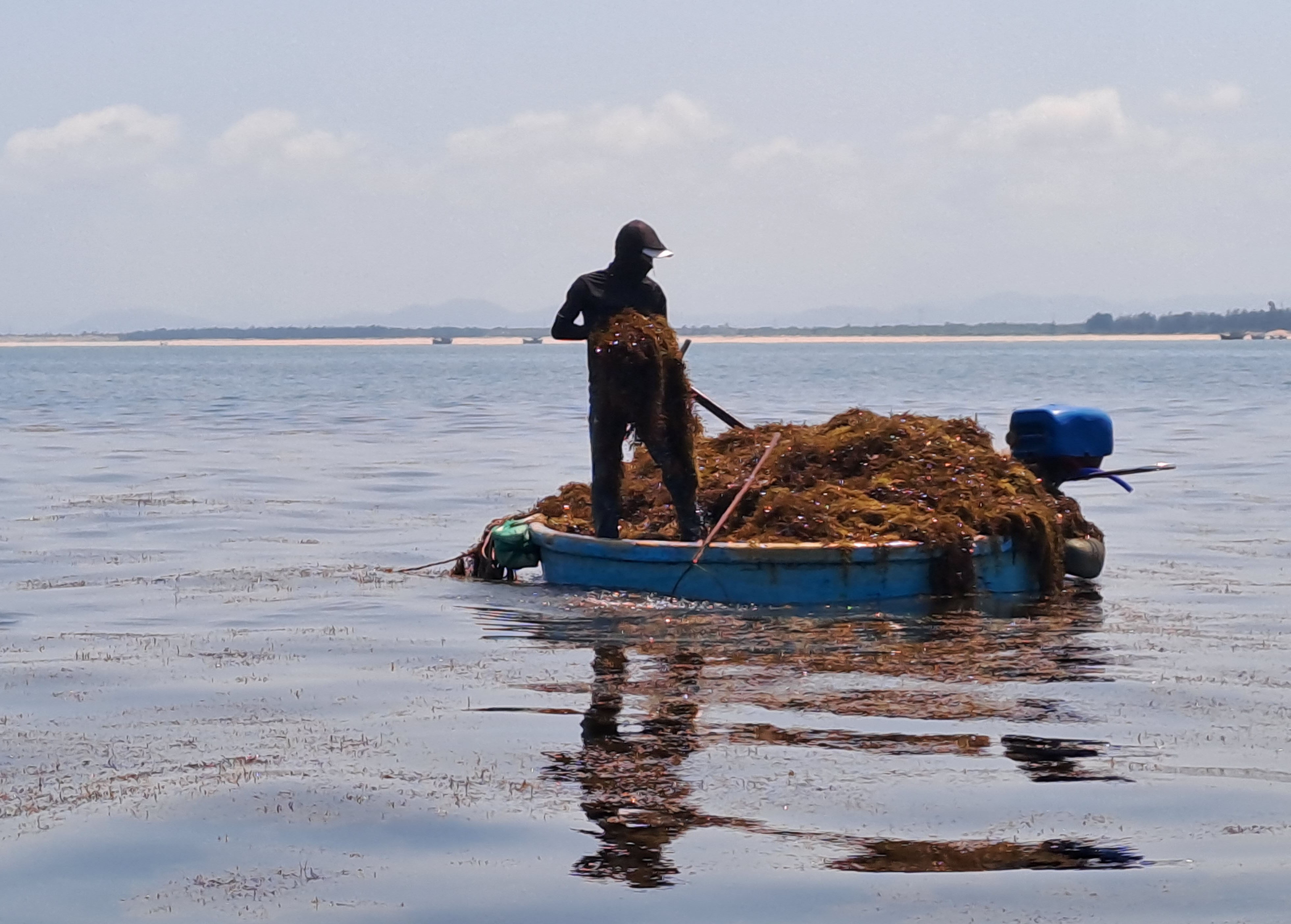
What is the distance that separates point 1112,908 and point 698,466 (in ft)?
27.9

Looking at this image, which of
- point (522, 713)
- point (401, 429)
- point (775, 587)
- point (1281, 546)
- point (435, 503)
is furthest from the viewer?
point (401, 429)

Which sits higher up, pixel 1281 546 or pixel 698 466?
pixel 698 466

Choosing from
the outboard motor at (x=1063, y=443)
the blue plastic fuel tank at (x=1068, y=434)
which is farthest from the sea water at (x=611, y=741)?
the blue plastic fuel tank at (x=1068, y=434)

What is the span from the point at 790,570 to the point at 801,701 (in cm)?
302

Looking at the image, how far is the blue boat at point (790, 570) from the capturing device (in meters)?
12.3

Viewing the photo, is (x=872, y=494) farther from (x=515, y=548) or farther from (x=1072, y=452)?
(x=515, y=548)

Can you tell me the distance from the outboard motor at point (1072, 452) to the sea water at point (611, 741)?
1.49ft

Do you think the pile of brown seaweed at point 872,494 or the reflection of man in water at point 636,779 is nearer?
the reflection of man in water at point 636,779

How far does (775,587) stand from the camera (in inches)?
490

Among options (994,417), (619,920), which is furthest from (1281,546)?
(994,417)

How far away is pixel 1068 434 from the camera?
13898mm

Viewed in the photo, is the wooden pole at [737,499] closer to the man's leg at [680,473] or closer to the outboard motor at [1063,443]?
the man's leg at [680,473]

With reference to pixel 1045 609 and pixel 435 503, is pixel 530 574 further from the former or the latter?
pixel 435 503

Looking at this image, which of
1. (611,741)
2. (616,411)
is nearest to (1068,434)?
(616,411)
